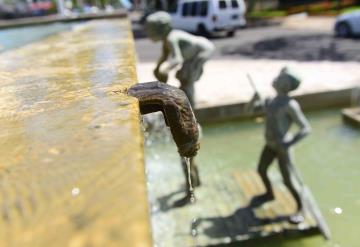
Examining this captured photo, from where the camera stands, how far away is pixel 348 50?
1455 cm

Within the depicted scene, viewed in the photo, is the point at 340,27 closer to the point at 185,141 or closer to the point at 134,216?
the point at 185,141

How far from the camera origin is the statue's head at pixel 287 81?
4.32 m

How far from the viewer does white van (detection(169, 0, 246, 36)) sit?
21.0 metres

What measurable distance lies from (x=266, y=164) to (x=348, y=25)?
1496cm

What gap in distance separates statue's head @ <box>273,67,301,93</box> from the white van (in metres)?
17.0

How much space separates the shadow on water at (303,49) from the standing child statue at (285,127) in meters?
9.23

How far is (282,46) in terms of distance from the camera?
17000mm

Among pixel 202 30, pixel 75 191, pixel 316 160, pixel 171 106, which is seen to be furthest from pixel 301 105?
pixel 202 30

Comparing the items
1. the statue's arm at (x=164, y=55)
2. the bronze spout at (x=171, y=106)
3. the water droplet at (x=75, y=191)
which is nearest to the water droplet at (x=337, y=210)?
the statue's arm at (x=164, y=55)

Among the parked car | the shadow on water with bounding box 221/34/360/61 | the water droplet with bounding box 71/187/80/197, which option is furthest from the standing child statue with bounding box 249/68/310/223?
the parked car

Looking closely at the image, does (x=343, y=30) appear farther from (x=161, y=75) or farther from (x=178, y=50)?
(x=161, y=75)

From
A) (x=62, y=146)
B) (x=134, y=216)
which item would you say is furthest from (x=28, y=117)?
(x=134, y=216)

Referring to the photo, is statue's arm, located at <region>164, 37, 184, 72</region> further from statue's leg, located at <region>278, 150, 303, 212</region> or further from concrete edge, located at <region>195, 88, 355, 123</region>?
concrete edge, located at <region>195, 88, 355, 123</region>

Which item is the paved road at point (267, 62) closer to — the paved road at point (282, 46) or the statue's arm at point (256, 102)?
the paved road at point (282, 46)
